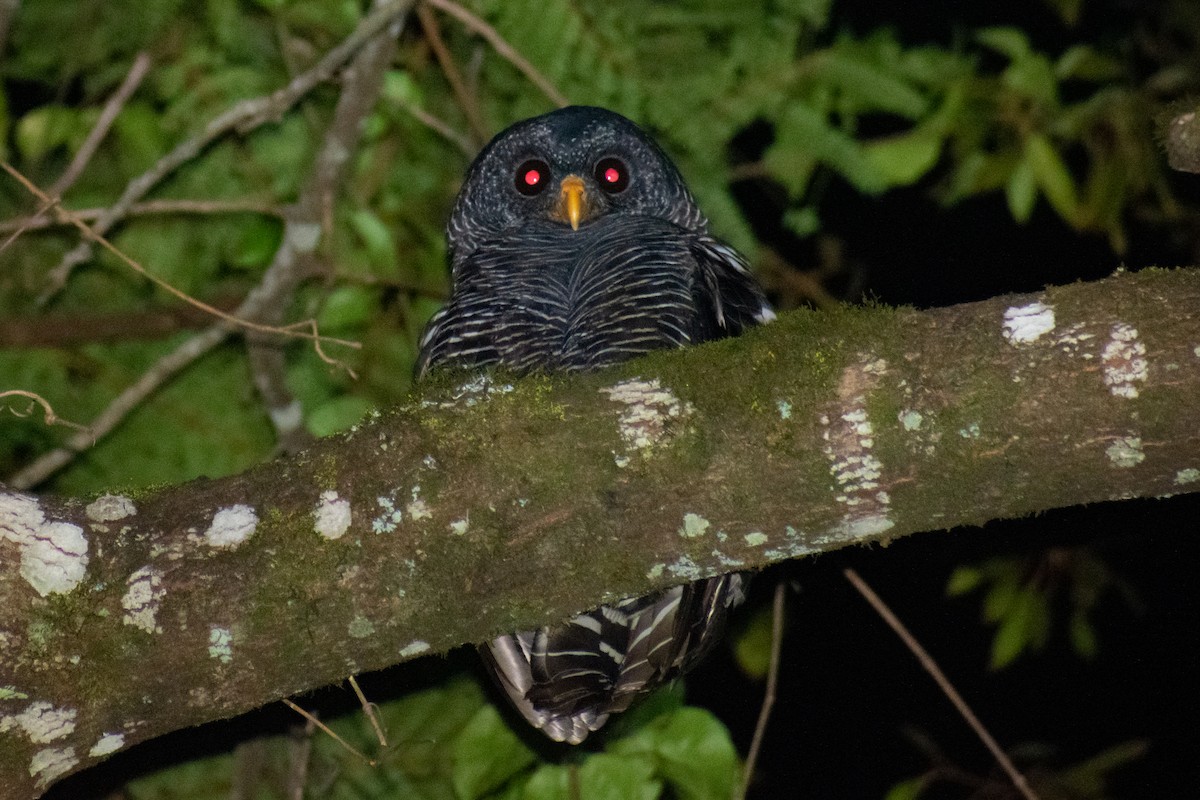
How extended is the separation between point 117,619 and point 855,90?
264 centimetres

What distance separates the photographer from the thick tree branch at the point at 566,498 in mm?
2143

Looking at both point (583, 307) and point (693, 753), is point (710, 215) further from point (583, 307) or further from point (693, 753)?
point (693, 753)

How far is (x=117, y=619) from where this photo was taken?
2.17 m

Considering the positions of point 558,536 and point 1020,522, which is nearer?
point 558,536

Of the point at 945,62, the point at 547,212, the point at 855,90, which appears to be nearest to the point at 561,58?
the point at 547,212

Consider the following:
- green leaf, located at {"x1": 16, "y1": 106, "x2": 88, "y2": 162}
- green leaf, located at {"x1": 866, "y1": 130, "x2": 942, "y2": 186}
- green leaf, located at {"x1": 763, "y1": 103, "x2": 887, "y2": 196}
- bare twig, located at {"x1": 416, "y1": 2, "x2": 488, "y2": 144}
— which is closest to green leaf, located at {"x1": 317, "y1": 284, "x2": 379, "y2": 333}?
bare twig, located at {"x1": 416, "y1": 2, "x2": 488, "y2": 144}

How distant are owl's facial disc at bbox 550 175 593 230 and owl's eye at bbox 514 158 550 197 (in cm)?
11

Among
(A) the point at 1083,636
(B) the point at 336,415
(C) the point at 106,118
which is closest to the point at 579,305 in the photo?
(B) the point at 336,415

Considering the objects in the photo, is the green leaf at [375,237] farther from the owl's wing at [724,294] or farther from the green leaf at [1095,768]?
the green leaf at [1095,768]

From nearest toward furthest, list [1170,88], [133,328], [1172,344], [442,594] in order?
[1172,344]
[442,594]
[133,328]
[1170,88]

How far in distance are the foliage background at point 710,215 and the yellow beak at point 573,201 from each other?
1.06ft

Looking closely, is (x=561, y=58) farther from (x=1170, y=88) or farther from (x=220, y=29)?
(x=1170, y=88)

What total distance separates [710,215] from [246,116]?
4.90ft

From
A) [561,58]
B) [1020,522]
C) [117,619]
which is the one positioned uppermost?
[561,58]
